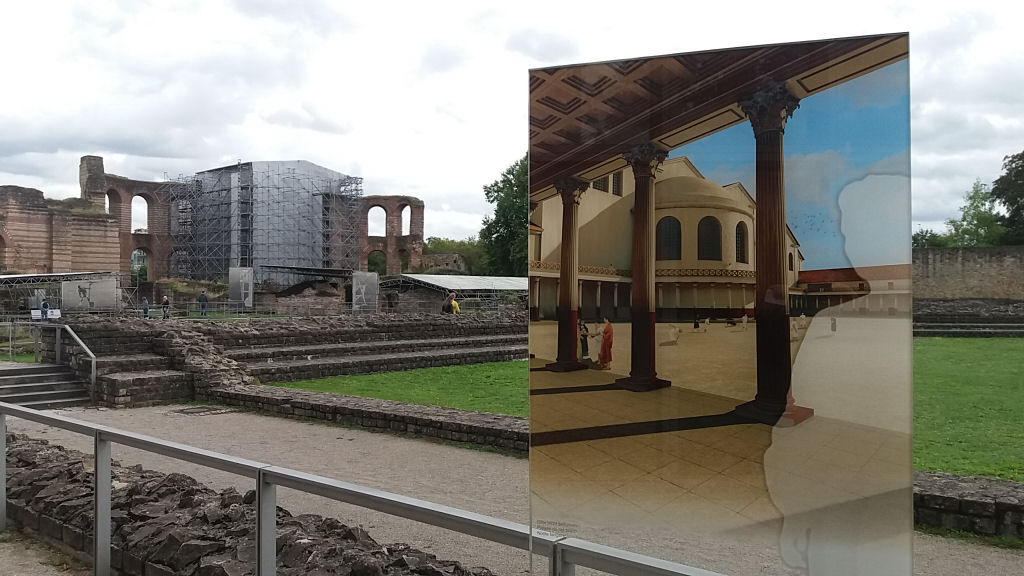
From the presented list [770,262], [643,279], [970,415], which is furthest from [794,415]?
[970,415]

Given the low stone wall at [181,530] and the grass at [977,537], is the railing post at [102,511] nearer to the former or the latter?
the low stone wall at [181,530]

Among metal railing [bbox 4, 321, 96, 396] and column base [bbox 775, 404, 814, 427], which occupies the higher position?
column base [bbox 775, 404, 814, 427]

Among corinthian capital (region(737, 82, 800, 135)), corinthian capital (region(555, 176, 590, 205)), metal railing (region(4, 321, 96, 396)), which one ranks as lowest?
metal railing (region(4, 321, 96, 396))

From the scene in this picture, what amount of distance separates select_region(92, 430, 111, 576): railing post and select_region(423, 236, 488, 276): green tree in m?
45.1

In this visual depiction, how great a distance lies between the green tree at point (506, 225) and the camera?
45.8m

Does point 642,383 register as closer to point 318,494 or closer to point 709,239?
point 709,239

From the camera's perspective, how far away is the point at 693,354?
5.25 feet

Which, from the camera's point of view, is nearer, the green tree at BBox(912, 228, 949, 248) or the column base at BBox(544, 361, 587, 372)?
the column base at BBox(544, 361, 587, 372)

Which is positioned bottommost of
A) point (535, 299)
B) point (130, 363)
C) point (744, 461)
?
point (130, 363)

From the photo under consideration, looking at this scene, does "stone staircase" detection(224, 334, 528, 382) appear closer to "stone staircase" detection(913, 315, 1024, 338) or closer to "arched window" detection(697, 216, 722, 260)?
"arched window" detection(697, 216, 722, 260)

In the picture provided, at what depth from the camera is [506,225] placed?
4678cm

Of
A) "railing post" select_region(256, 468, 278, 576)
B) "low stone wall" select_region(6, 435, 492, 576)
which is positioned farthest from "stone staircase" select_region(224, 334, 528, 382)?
"railing post" select_region(256, 468, 278, 576)

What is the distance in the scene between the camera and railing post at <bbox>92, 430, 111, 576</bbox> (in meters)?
3.45

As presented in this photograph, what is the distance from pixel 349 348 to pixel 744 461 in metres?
17.1
